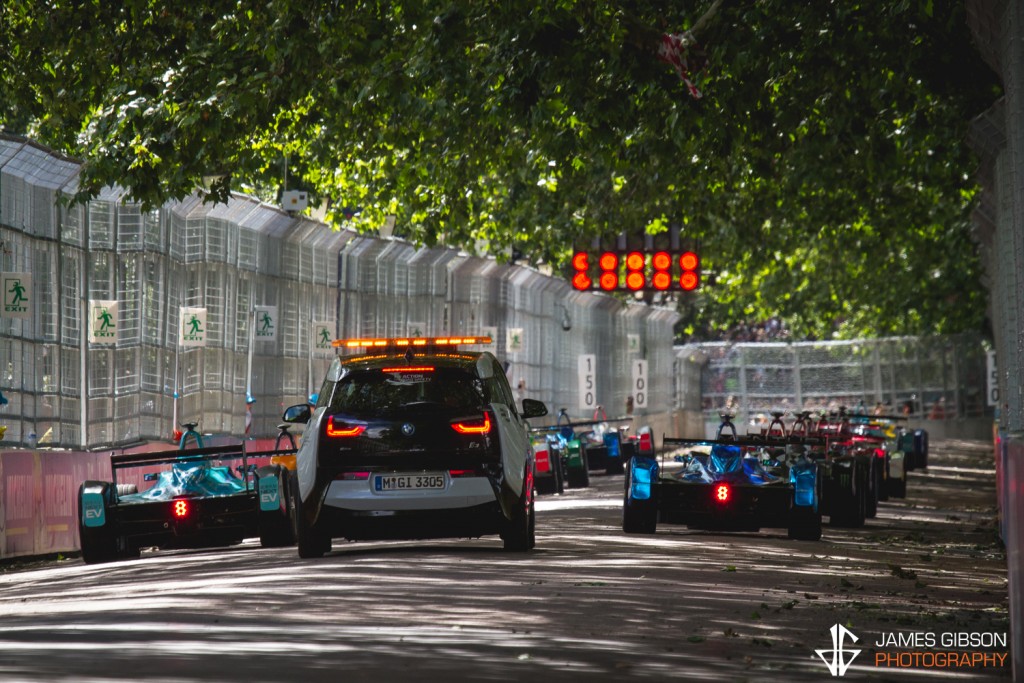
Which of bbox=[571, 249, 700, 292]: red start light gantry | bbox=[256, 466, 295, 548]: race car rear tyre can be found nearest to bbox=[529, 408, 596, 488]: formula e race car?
bbox=[571, 249, 700, 292]: red start light gantry

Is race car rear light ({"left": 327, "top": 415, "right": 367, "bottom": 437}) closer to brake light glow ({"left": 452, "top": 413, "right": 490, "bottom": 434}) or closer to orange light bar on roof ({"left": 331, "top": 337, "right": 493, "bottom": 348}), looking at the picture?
brake light glow ({"left": 452, "top": 413, "right": 490, "bottom": 434})

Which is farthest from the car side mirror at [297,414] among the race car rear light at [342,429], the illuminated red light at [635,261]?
the illuminated red light at [635,261]

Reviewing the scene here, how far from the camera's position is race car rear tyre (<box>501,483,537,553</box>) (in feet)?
49.2

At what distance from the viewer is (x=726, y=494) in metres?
17.9

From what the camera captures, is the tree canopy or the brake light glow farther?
the tree canopy

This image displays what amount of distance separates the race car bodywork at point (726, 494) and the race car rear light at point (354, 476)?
3852 mm

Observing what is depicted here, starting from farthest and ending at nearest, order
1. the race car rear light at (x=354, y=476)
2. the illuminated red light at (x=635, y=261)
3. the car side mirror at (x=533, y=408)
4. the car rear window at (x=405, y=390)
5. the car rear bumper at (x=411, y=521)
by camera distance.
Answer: the illuminated red light at (x=635, y=261) < the car side mirror at (x=533, y=408) < the car rear window at (x=405, y=390) < the race car rear light at (x=354, y=476) < the car rear bumper at (x=411, y=521)

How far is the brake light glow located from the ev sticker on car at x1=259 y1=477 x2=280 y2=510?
2781 millimetres

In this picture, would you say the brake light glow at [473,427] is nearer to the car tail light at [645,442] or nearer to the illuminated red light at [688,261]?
the illuminated red light at [688,261]

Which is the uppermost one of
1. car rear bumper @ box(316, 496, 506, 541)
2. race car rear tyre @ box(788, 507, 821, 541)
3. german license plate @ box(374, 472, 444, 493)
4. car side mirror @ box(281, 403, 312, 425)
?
car side mirror @ box(281, 403, 312, 425)

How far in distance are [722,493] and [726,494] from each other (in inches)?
1.5

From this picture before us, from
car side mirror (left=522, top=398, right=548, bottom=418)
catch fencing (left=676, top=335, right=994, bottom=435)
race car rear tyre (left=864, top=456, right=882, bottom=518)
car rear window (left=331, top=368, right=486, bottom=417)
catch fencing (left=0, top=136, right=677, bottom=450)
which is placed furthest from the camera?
catch fencing (left=676, top=335, right=994, bottom=435)

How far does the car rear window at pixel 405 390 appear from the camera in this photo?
15062mm
